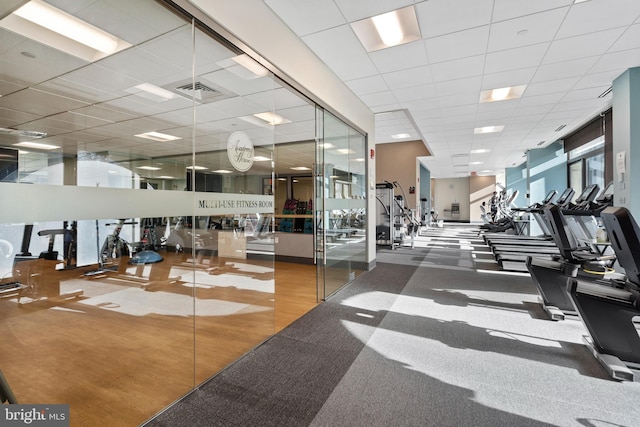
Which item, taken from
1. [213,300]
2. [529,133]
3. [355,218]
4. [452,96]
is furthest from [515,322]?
[529,133]

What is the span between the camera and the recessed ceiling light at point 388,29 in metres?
3.14

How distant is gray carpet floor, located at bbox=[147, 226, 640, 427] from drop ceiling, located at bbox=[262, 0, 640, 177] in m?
3.14

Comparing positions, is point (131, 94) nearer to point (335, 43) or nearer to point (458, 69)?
point (335, 43)

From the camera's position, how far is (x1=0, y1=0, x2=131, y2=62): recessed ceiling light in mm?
1573

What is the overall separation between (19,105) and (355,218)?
4197 mm

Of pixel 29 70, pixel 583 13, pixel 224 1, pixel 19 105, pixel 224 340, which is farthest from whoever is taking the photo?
pixel 583 13

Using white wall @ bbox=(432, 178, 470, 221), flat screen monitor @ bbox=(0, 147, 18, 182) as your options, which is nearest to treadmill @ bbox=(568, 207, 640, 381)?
flat screen monitor @ bbox=(0, 147, 18, 182)

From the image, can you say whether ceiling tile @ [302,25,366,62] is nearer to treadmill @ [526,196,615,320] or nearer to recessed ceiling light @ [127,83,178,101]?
recessed ceiling light @ [127,83,178,101]

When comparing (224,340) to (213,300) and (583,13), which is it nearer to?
(213,300)

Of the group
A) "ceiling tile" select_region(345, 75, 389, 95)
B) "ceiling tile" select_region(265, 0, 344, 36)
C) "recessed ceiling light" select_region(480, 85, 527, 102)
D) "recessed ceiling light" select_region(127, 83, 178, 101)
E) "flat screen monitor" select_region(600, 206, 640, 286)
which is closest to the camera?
"flat screen monitor" select_region(600, 206, 640, 286)

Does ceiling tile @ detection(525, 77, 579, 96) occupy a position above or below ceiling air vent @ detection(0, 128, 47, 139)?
above

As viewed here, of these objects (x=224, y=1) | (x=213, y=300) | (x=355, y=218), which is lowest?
(x=213, y=300)

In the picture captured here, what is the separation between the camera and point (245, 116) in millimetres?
2596

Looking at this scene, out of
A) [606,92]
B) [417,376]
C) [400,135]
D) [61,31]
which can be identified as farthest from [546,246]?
[61,31]
